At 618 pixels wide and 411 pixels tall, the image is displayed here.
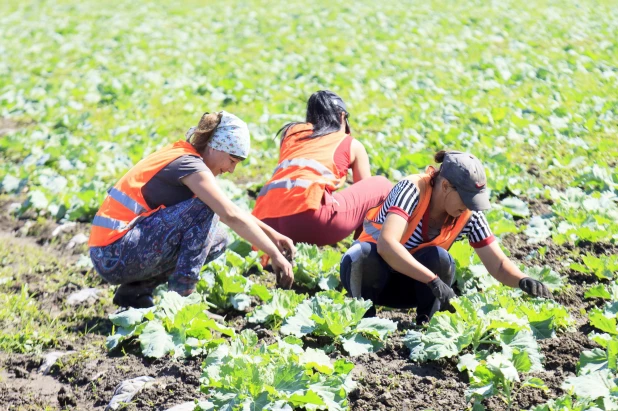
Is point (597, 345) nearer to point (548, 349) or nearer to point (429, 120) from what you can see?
point (548, 349)

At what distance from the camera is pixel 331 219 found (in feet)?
17.4

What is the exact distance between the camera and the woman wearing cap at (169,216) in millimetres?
4355

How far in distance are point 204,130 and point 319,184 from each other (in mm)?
1111

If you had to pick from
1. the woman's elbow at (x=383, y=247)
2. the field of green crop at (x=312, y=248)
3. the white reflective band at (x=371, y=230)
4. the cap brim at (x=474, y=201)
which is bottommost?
the field of green crop at (x=312, y=248)

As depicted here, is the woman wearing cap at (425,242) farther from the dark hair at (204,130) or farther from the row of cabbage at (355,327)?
the dark hair at (204,130)

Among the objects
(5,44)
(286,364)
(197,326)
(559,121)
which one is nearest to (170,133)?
(559,121)

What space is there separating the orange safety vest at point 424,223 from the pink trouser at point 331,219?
2.40 ft

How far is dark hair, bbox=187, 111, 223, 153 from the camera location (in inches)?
171

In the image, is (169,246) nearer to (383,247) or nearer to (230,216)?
(230,216)

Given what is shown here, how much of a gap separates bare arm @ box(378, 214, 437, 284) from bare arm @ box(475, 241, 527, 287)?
0.43 meters

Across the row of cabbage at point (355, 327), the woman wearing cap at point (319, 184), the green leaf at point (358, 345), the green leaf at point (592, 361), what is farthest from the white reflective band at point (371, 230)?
the green leaf at point (592, 361)

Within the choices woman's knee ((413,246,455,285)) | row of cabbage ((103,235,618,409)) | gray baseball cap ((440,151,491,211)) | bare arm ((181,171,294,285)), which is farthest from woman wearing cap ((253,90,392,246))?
gray baseball cap ((440,151,491,211))

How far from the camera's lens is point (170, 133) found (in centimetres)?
850

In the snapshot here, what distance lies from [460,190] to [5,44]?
12.5 meters
